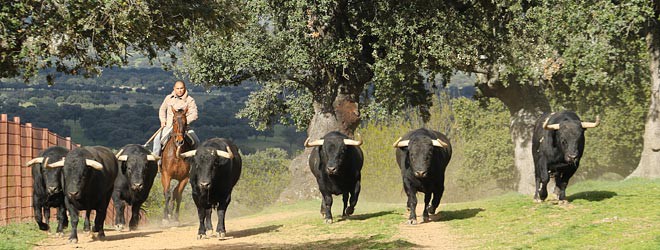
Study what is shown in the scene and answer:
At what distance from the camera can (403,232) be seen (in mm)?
16109

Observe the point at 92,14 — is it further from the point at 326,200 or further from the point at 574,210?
the point at 574,210

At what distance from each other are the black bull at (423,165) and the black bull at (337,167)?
1.22 meters

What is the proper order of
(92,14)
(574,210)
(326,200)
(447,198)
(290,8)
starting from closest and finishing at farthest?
(92,14) → (574,210) → (326,200) → (290,8) → (447,198)

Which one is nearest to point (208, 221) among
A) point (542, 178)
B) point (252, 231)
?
point (252, 231)

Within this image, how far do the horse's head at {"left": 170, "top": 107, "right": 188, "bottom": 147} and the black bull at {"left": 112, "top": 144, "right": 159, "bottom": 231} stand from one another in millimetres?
721

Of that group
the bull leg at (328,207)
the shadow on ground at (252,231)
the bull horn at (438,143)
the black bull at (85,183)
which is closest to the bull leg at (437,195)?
the bull horn at (438,143)

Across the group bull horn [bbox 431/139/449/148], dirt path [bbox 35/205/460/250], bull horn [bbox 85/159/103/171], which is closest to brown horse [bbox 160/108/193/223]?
dirt path [bbox 35/205/460/250]

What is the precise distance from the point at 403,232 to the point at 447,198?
44117 millimetres

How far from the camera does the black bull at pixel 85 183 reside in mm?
16844

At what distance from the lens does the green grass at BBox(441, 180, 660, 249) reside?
12.8m

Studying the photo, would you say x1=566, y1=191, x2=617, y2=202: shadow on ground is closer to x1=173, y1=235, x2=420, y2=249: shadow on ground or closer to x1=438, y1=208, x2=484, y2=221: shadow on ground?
x1=438, y1=208, x2=484, y2=221: shadow on ground

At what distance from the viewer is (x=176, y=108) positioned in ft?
68.8

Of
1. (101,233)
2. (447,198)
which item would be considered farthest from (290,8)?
(447,198)

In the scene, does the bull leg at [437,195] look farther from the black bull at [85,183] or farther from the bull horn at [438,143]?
the black bull at [85,183]
